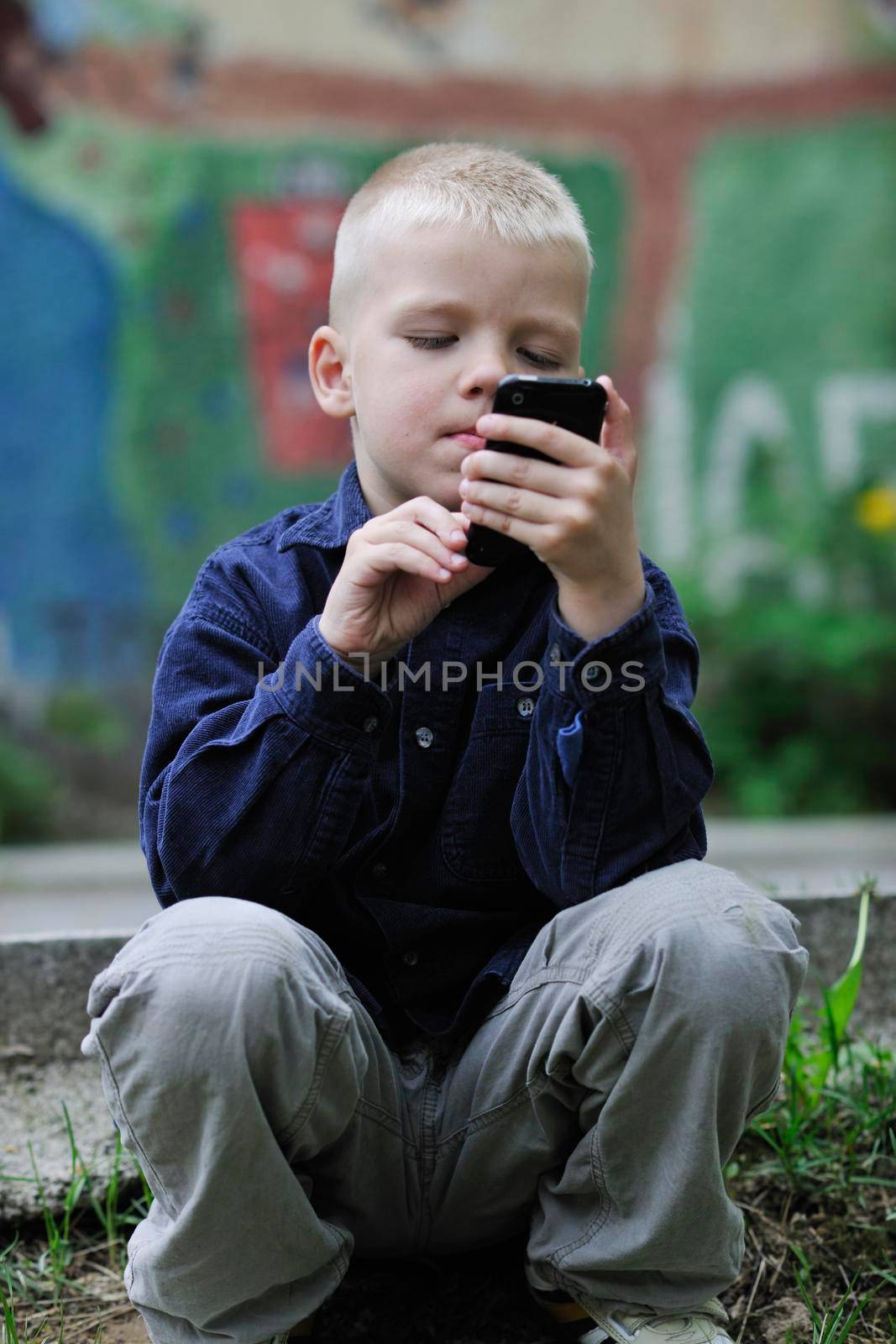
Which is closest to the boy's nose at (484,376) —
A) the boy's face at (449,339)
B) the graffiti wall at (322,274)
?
the boy's face at (449,339)

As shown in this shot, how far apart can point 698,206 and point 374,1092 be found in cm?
329

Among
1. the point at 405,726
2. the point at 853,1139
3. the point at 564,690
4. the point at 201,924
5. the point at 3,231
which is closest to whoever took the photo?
the point at 201,924

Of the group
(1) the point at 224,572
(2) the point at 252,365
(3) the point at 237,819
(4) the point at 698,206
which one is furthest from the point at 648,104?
(3) the point at 237,819

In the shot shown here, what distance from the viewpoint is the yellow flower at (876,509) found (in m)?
4.14

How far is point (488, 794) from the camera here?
5.35 ft

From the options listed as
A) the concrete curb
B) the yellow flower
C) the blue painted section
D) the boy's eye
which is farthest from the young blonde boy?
the yellow flower

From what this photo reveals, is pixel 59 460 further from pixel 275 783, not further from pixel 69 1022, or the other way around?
pixel 275 783

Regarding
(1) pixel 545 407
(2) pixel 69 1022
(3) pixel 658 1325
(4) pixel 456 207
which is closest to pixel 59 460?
(2) pixel 69 1022

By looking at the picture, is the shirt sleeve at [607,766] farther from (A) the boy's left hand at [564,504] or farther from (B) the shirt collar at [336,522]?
(B) the shirt collar at [336,522]

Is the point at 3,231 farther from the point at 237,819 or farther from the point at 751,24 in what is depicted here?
the point at 237,819

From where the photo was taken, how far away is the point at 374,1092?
5.02ft

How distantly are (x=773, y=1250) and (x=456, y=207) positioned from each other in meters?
1.29

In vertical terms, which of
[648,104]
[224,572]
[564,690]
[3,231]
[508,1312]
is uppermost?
[648,104]

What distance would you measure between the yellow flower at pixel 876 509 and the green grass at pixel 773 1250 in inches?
92.8
